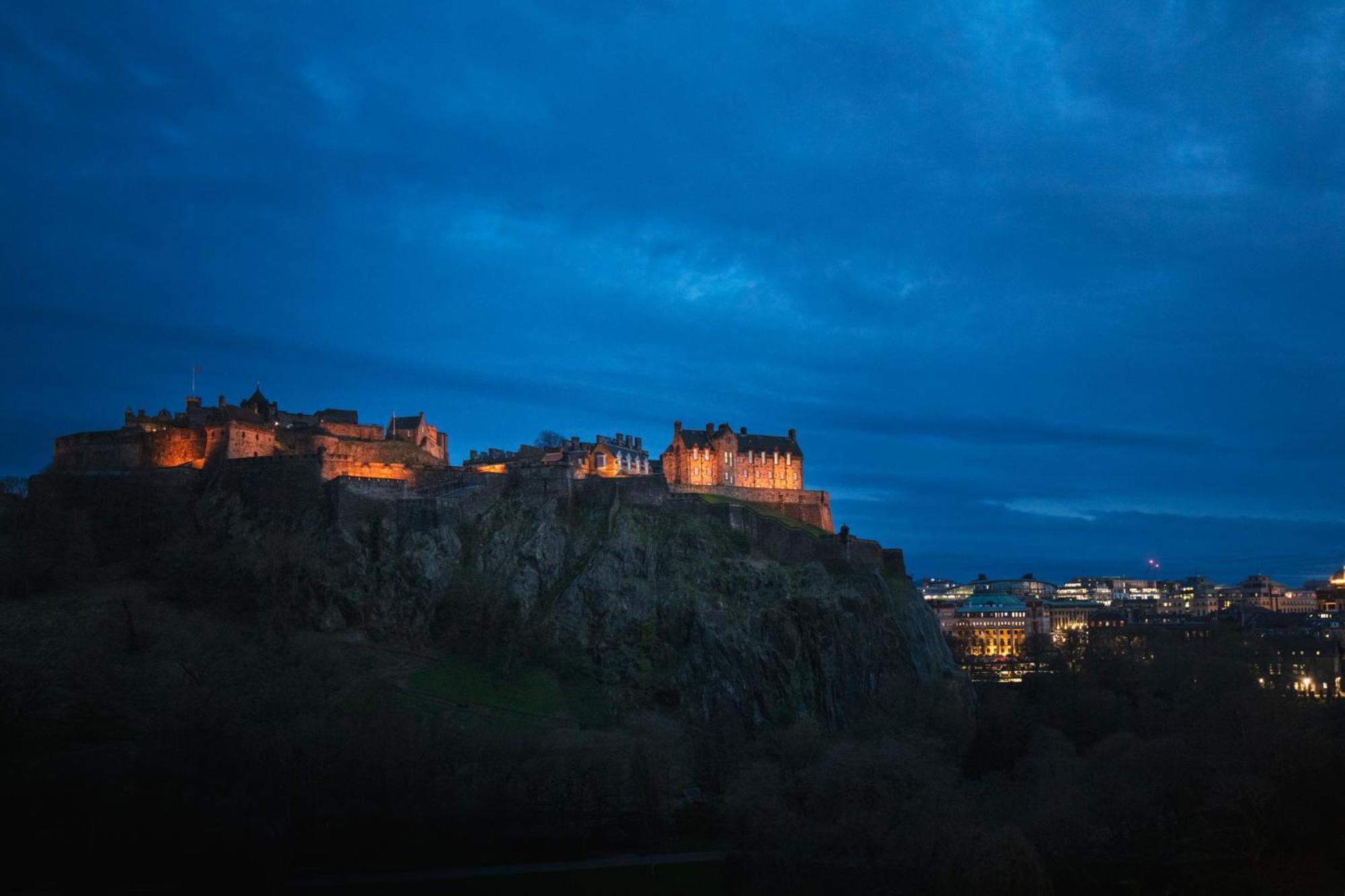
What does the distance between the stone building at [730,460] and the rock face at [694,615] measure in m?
20.9

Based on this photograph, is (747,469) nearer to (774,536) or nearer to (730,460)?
(730,460)

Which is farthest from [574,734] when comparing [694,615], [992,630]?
[992,630]

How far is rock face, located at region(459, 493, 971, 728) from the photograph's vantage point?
81.4 m

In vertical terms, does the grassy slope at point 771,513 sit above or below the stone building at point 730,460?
below

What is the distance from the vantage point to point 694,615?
8388 centimetres

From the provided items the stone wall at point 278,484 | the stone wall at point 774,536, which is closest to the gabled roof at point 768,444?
the stone wall at point 774,536

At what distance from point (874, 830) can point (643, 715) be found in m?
29.8

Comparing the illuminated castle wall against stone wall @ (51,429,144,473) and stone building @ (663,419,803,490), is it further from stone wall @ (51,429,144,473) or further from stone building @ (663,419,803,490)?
stone wall @ (51,429,144,473)

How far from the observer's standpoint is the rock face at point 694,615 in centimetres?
8144

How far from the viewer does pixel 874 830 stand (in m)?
46.2

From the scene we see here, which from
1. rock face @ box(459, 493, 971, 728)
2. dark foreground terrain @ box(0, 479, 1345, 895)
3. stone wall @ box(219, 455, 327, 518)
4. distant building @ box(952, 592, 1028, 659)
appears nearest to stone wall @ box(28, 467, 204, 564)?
dark foreground terrain @ box(0, 479, 1345, 895)

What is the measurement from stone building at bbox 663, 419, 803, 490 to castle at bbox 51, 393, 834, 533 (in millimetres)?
99

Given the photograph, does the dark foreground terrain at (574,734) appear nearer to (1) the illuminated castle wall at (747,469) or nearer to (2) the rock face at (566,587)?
(2) the rock face at (566,587)

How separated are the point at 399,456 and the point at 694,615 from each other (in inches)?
1200
